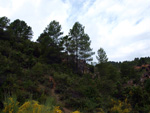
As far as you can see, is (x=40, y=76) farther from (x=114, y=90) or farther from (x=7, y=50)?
(x=114, y=90)

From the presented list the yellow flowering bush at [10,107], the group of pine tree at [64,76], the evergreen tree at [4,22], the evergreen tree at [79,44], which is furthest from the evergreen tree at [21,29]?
the yellow flowering bush at [10,107]

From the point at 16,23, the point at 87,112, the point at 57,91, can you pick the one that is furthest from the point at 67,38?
the point at 87,112

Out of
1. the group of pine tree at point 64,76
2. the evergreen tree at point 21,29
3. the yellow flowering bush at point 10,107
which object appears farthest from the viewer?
the evergreen tree at point 21,29

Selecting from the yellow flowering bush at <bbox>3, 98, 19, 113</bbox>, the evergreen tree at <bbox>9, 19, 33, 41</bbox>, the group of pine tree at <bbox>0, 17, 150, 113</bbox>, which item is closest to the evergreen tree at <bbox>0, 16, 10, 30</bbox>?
the group of pine tree at <bbox>0, 17, 150, 113</bbox>

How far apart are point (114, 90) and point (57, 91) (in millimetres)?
6510

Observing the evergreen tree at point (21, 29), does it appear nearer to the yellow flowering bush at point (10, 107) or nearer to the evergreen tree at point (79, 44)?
the evergreen tree at point (79, 44)

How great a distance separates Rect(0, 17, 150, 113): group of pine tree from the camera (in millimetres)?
10453

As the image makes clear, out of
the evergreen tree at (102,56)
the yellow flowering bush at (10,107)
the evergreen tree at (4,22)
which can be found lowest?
the yellow flowering bush at (10,107)

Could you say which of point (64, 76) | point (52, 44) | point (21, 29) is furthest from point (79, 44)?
point (21, 29)

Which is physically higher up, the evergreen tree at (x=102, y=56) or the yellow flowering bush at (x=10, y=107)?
the evergreen tree at (x=102, y=56)

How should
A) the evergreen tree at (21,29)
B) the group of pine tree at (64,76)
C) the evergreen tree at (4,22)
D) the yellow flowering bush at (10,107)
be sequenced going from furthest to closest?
the evergreen tree at (21,29)
the evergreen tree at (4,22)
the group of pine tree at (64,76)
the yellow flowering bush at (10,107)

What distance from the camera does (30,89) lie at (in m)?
10.8

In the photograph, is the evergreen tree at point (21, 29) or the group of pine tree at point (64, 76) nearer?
the group of pine tree at point (64, 76)

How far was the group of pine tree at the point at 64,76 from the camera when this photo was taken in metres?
10.5
